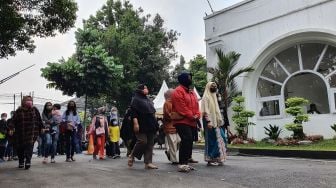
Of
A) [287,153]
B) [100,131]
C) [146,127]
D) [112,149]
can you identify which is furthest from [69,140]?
[287,153]

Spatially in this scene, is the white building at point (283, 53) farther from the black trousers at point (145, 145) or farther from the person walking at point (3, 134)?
the person walking at point (3, 134)

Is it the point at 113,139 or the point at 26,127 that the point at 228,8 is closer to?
the point at 113,139

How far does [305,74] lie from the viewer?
17.1 m

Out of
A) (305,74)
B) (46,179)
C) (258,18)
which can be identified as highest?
(258,18)

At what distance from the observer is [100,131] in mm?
11820

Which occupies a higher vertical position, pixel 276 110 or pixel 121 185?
pixel 276 110

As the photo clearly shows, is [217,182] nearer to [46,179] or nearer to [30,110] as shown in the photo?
[46,179]

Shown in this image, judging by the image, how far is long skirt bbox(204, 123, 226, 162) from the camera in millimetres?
8398

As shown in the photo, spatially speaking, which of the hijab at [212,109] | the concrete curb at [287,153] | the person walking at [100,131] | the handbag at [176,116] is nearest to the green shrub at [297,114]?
the concrete curb at [287,153]

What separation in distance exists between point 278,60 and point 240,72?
1.83 m

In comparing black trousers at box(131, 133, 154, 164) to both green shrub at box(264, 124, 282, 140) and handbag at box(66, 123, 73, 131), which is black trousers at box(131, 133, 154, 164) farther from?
green shrub at box(264, 124, 282, 140)

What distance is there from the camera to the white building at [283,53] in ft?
52.1

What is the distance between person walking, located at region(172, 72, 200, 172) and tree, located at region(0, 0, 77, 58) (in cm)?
590

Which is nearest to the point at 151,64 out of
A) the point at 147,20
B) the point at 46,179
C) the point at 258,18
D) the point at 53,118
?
the point at 147,20
